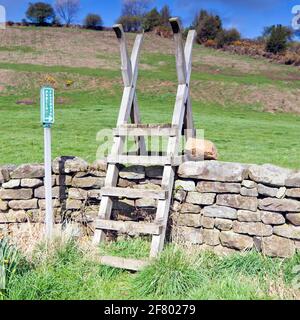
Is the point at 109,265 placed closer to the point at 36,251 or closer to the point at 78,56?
the point at 36,251

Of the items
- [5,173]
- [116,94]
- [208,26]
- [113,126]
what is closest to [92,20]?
[208,26]

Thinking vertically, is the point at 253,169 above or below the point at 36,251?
above

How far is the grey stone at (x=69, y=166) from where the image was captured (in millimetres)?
6359

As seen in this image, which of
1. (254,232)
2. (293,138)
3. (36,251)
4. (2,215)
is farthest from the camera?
(293,138)

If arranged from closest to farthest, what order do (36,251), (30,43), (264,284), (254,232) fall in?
(264,284), (36,251), (254,232), (30,43)

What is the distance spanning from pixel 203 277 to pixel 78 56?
31.9 meters

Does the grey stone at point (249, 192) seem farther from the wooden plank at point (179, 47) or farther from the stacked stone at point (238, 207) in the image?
the wooden plank at point (179, 47)

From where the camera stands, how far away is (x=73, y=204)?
252 inches

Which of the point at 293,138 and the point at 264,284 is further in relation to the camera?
the point at 293,138

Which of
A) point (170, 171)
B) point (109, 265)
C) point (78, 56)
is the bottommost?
point (109, 265)

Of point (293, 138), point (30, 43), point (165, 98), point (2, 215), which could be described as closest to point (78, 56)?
point (30, 43)

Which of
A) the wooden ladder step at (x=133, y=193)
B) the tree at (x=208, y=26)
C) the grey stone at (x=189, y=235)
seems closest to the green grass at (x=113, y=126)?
the grey stone at (x=189, y=235)

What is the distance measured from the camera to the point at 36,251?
5156 millimetres

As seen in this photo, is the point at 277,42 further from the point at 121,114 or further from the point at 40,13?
the point at 121,114
